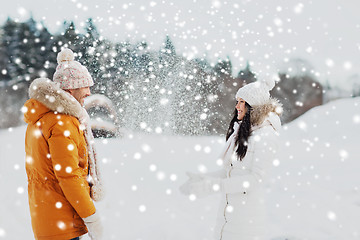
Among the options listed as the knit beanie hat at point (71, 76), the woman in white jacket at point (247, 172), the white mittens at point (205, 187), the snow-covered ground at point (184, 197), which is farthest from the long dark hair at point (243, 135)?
the snow-covered ground at point (184, 197)

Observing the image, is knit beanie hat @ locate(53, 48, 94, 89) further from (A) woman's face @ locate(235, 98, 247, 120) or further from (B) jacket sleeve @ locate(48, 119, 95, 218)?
(A) woman's face @ locate(235, 98, 247, 120)

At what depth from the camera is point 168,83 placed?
1259 centimetres

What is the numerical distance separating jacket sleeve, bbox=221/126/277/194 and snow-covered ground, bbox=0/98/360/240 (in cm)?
185

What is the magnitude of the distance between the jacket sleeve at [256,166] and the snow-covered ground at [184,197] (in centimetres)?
Answer: 185

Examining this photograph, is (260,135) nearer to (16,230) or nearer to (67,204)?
(67,204)

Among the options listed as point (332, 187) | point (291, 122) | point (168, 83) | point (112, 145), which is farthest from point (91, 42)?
point (332, 187)

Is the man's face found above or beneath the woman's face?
above

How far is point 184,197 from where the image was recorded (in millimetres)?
4715

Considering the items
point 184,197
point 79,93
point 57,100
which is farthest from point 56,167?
point 184,197

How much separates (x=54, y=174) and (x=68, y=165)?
14 cm

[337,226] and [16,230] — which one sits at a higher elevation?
[16,230]

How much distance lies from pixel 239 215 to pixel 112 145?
6.29 m

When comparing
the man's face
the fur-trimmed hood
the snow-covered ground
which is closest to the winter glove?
the fur-trimmed hood

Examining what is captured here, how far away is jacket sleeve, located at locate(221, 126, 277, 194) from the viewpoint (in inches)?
76.5
